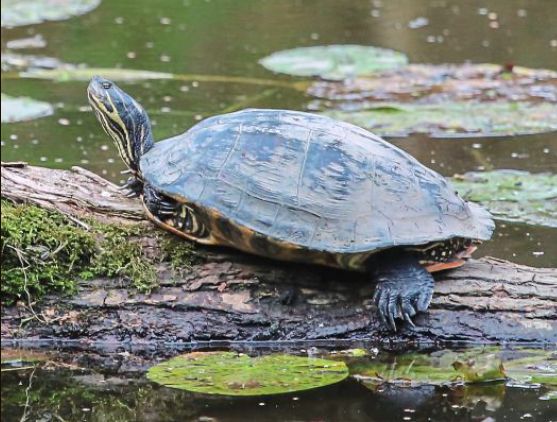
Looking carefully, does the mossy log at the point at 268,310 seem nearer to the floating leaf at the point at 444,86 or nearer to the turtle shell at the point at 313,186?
the turtle shell at the point at 313,186

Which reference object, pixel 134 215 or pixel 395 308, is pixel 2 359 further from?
pixel 395 308

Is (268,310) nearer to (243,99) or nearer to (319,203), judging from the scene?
(319,203)

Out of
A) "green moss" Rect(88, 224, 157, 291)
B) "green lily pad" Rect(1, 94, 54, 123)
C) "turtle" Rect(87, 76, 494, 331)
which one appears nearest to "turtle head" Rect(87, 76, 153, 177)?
"turtle" Rect(87, 76, 494, 331)

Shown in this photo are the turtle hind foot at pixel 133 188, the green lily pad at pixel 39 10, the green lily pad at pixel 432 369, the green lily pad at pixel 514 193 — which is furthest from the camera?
the green lily pad at pixel 39 10

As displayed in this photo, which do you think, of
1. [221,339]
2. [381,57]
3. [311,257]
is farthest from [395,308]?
[381,57]

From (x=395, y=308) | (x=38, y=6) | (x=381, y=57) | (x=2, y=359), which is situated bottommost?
(x=38, y=6)

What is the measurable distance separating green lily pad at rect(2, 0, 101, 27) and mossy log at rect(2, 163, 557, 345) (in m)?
8.23

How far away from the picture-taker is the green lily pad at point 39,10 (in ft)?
→ 39.7

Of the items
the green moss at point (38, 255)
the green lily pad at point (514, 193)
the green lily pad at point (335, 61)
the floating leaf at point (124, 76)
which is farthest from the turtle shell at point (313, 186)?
the green lily pad at point (335, 61)

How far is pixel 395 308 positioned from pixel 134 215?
1138 mm

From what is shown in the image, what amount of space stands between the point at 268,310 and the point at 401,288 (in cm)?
51

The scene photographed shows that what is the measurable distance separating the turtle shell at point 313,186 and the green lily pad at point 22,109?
12.8 ft

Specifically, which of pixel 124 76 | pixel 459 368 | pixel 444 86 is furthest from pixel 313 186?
pixel 124 76

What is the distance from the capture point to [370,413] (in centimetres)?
380
